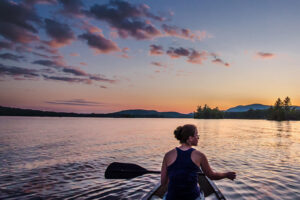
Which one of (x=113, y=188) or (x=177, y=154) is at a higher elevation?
→ (x=177, y=154)

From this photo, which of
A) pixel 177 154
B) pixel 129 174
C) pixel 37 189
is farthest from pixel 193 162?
pixel 37 189

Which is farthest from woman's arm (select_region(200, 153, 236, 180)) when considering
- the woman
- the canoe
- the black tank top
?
the canoe

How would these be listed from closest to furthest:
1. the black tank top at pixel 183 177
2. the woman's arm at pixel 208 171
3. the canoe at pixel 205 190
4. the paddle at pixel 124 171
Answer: the black tank top at pixel 183 177
the woman's arm at pixel 208 171
the canoe at pixel 205 190
the paddle at pixel 124 171

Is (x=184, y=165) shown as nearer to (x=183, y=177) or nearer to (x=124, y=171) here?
(x=183, y=177)

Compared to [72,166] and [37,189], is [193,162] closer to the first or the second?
[37,189]

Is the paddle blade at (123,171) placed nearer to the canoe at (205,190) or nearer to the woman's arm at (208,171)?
the canoe at (205,190)

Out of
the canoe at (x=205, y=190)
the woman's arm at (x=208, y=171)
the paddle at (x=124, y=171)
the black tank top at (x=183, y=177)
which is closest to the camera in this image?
the black tank top at (x=183, y=177)

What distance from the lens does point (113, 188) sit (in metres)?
9.55

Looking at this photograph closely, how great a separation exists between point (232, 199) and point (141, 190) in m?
4.09

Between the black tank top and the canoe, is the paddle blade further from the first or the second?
the black tank top

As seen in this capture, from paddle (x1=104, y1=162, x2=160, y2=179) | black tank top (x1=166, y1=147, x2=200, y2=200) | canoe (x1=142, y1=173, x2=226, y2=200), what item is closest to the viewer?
black tank top (x1=166, y1=147, x2=200, y2=200)

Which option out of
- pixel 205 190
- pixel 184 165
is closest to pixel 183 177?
pixel 184 165

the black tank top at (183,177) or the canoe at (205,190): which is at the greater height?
the black tank top at (183,177)

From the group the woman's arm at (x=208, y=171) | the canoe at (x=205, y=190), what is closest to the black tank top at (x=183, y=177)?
the woman's arm at (x=208, y=171)
